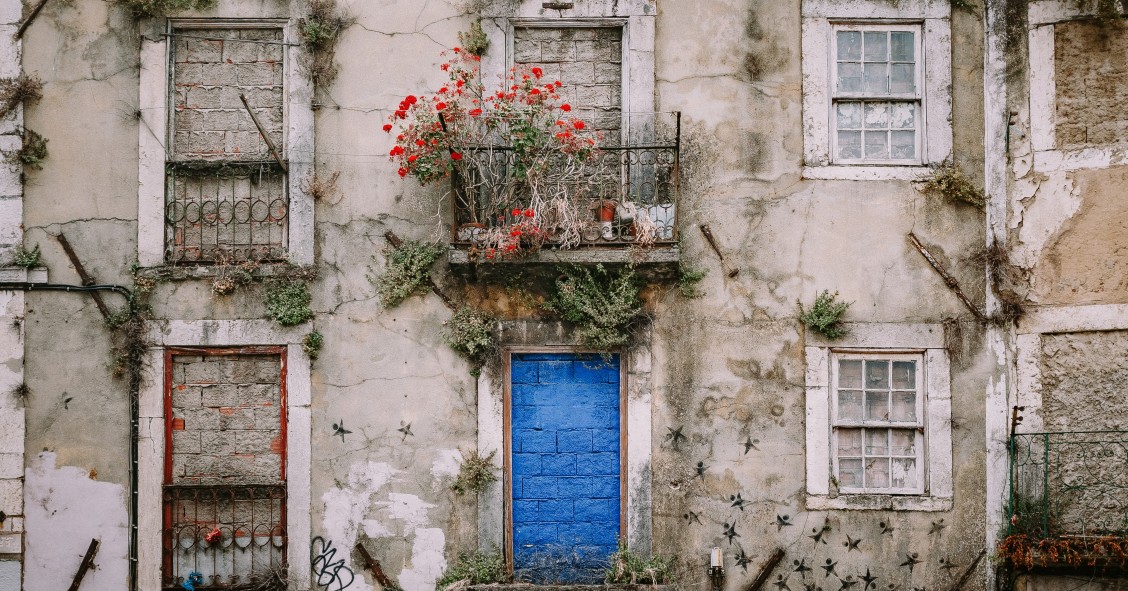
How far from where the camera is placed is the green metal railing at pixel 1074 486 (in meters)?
7.45

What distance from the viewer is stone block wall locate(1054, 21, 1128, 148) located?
7.56 meters

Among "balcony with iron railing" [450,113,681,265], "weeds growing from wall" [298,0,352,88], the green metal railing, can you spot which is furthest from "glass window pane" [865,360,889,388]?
"weeds growing from wall" [298,0,352,88]

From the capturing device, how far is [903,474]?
7.82m

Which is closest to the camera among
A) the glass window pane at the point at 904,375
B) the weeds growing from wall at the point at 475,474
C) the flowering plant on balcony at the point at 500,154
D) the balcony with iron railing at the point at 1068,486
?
the flowering plant on balcony at the point at 500,154

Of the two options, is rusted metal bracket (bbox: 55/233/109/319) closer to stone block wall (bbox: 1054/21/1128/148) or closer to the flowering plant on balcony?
the flowering plant on balcony

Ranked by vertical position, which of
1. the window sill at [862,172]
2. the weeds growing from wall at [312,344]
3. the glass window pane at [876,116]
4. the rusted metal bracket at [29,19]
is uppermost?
the rusted metal bracket at [29,19]

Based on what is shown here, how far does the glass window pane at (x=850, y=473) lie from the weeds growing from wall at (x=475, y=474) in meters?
3.12

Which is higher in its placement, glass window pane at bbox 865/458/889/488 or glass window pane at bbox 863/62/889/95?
glass window pane at bbox 863/62/889/95

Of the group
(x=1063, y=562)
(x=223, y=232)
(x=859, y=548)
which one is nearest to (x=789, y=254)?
(x=859, y=548)

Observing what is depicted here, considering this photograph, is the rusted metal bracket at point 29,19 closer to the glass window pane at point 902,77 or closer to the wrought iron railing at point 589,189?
the wrought iron railing at point 589,189

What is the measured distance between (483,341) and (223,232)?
2607mm

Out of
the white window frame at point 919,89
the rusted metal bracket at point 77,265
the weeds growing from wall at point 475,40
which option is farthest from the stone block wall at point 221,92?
the white window frame at point 919,89

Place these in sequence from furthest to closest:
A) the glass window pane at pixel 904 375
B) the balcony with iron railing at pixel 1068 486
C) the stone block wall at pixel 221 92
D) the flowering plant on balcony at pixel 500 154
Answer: the stone block wall at pixel 221 92 < the glass window pane at pixel 904 375 < the balcony with iron railing at pixel 1068 486 < the flowering plant on balcony at pixel 500 154

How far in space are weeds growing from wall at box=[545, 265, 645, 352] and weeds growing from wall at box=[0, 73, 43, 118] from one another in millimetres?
5013
